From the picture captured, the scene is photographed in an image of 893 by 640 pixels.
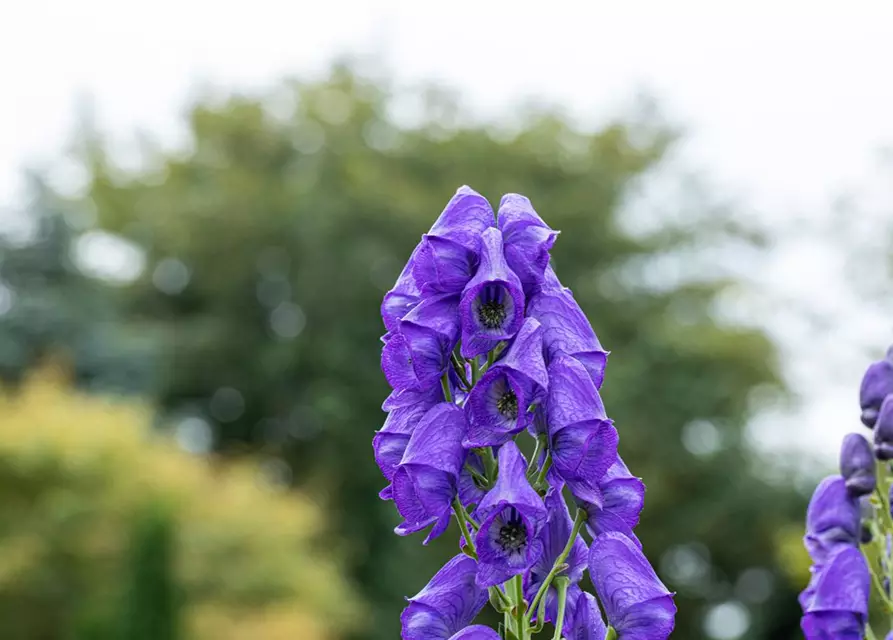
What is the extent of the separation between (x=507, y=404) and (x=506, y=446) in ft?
0.21

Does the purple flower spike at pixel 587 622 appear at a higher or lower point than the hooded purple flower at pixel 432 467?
lower

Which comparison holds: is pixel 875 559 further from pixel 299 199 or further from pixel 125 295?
pixel 125 295

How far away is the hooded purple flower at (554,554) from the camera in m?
1.76

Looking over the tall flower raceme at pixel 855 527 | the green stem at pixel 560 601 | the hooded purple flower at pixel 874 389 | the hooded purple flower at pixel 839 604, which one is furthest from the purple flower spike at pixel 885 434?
the green stem at pixel 560 601

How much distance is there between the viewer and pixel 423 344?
5.59 ft

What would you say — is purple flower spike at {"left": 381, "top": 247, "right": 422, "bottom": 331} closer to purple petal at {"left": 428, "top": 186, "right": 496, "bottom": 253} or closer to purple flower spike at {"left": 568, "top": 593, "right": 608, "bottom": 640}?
purple petal at {"left": 428, "top": 186, "right": 496, "bottom": 253}

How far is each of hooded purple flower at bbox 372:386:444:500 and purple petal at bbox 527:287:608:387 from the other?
200mm

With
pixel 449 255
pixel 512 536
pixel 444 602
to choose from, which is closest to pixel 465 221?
pixel 449 255

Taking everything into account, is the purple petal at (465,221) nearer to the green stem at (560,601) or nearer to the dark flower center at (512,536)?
the dark flower center at (512,536)

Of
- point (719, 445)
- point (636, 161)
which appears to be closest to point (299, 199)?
point (636, 161)

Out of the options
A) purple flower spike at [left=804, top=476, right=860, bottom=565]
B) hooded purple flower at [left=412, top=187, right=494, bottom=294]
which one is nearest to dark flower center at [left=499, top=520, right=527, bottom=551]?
hooded purple flower at [left=412, top=187, right=494, bottom=294]

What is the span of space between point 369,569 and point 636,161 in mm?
11299

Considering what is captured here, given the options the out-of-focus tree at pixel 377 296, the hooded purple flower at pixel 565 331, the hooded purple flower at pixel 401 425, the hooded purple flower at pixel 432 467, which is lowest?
the hooded purple flower at pixel 432 467

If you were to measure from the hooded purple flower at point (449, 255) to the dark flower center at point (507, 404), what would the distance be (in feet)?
0.66
